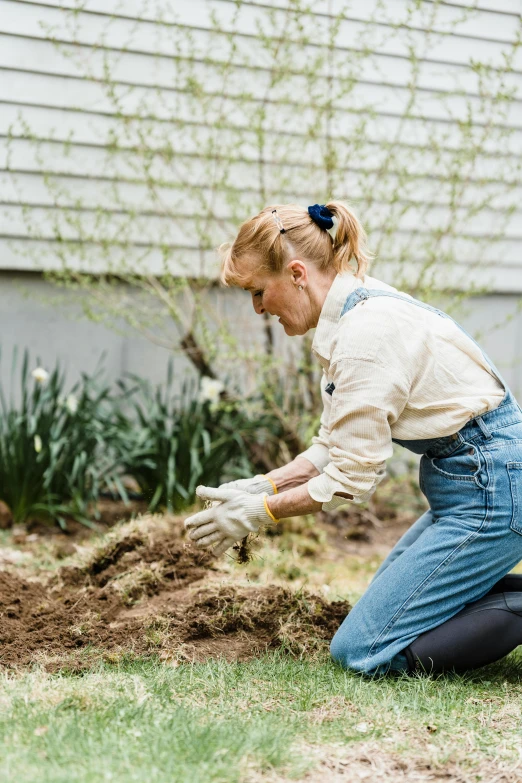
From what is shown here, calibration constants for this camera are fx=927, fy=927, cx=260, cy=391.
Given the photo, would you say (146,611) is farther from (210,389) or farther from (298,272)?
(210,389)

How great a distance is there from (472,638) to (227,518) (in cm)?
86

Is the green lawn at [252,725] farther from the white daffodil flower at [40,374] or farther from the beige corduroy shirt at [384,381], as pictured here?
the white daffodil flower at [40,374]

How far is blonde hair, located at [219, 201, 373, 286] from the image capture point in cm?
292

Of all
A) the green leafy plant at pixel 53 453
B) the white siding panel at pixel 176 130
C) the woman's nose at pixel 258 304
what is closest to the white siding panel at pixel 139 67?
the white siding panel at pixel 176 130

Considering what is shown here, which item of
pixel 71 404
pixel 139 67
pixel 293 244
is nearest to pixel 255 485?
pixel 293 244

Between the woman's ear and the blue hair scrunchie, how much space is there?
0.15 meters

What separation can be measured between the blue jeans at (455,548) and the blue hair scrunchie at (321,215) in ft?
2.53

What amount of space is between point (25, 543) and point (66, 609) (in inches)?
57.4

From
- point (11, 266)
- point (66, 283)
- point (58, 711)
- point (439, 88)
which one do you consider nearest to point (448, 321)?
point (58, 711)

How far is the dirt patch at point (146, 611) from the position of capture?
10.1ft

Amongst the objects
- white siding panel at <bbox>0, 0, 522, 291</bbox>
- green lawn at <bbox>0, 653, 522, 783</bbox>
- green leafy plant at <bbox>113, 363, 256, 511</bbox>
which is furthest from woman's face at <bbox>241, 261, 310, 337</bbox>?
white siding panel at <bbox>0, 0, 522, 291</bbox>

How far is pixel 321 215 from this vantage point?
2955mm

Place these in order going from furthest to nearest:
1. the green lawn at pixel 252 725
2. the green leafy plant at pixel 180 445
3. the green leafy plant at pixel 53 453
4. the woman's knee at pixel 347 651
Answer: the green leafy plant at pixel 180 445
the green leafy plant at pixel 53 453
the woman's knee at pixel 347 651
the green lawn at pixel 252 725

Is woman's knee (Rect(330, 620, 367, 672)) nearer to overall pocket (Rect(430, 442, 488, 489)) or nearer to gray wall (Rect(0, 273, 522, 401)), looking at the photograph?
overall pocket (Rect(430, 442, 488, 489))
